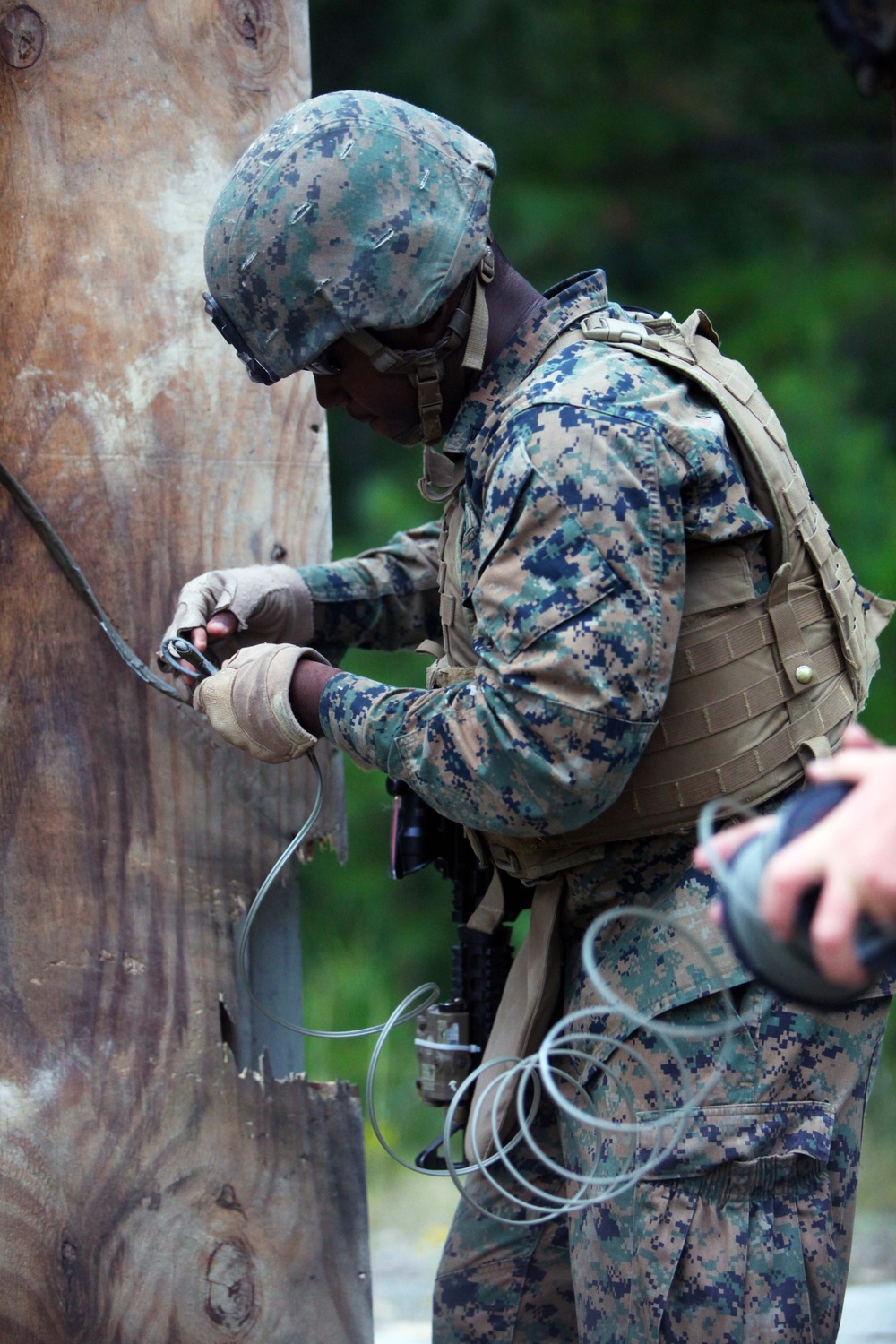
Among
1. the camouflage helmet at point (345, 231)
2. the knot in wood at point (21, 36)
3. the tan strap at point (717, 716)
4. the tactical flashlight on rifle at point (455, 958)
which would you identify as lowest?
the tactical flashlight on rifle at point (455, 958)

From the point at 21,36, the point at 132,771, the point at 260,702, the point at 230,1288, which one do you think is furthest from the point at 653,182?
the point at 230,1288

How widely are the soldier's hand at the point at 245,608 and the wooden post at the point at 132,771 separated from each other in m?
0.10

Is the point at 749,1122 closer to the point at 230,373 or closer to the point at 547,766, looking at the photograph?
the point at 547,766

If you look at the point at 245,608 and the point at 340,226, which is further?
the point at 245,608

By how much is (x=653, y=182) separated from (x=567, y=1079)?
4599 mm

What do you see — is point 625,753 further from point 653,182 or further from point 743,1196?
point 653,182

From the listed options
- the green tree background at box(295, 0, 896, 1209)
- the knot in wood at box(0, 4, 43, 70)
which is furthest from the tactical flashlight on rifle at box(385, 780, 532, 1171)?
the green tree background at box(295, 0, 896, 1209)

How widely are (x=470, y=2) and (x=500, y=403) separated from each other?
163 inches

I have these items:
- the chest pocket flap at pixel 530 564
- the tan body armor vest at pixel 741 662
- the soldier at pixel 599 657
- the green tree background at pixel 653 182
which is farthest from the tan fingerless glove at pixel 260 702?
the green tree background at pixel 653 182

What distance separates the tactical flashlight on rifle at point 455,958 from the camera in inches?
82.4

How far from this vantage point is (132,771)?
2137 mm

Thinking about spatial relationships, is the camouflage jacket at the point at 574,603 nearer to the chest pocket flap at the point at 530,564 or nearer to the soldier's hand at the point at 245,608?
the chest pocket flap at the point at 530,564

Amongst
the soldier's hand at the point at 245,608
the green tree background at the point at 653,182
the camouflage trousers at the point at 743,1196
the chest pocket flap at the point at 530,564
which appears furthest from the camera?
the green tree background at the point at 653,182

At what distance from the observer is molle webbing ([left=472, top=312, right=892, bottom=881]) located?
172 cm
